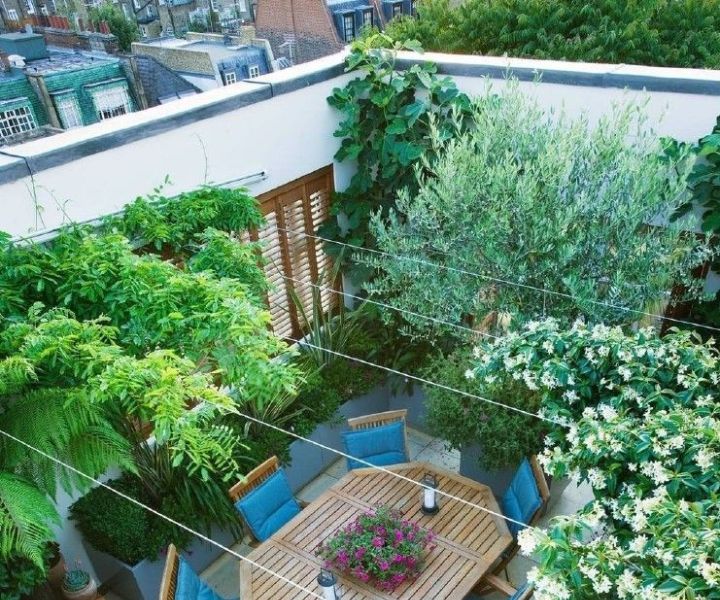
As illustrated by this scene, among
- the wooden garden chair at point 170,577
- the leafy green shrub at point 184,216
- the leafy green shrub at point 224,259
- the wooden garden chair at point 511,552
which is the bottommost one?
the wooden garden chair at point 511,552

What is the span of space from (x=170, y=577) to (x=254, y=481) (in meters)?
1.05

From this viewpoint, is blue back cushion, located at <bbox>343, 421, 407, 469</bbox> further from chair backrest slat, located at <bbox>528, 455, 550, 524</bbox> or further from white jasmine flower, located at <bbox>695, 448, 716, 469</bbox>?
white jasmine flower, located at <bbox>695, 448, 716, 469</bbox>

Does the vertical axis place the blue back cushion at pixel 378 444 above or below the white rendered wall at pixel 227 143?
below

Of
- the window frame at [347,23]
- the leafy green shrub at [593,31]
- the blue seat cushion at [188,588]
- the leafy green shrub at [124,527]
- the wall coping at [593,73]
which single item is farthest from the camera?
the window frame at [347,23]

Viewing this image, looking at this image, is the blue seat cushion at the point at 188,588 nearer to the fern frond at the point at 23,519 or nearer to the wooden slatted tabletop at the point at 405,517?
the wooden slatted tabletop at the point at 405,517

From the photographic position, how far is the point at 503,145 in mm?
4801

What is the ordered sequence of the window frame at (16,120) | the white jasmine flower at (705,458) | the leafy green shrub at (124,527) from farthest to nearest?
the window frame at (16,120) → the leafy green shrub at (124,527) → the white jasmine flower at (705,458)

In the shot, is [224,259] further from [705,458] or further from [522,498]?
[705,458]

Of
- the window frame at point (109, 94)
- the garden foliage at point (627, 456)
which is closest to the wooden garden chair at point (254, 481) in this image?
the garden foliage at point (627, 456)

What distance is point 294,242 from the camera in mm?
6527

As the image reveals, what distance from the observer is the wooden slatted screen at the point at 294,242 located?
6199 mm

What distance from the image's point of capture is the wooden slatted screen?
620cm

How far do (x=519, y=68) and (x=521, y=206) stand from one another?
167 cm

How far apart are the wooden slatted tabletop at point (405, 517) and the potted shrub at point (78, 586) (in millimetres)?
1194
